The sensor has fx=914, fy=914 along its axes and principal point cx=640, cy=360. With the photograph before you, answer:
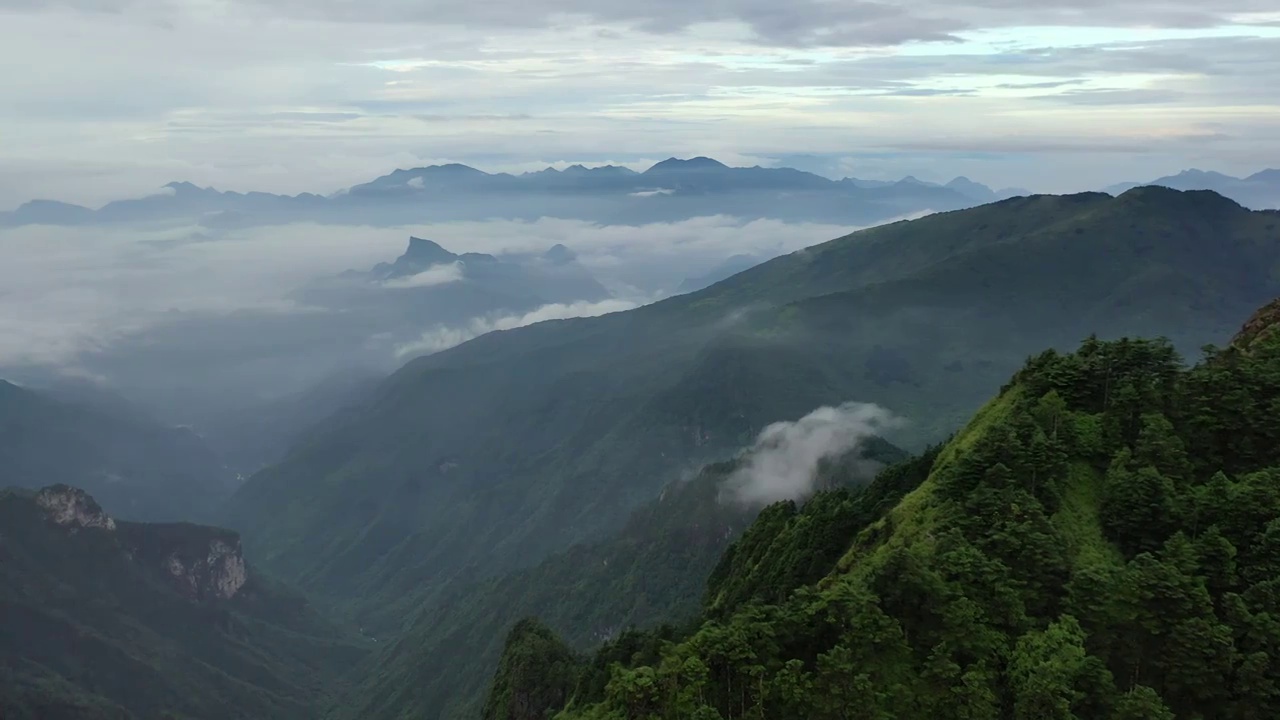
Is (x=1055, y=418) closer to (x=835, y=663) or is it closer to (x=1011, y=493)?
(x=1011, y=493)

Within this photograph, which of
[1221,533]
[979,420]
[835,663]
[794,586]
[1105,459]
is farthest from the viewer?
[979,420]

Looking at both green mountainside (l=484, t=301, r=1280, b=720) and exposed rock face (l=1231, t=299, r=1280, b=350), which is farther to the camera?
exposed rock face (l=1231, t=299, r=1280, b=350)

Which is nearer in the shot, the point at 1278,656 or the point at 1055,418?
the point at 1278,656

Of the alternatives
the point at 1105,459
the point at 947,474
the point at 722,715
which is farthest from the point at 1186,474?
the point at 722,715

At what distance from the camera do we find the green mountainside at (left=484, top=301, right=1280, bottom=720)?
50312 millimetres

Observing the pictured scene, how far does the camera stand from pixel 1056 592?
56.9 m

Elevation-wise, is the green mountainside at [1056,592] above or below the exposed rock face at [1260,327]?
below

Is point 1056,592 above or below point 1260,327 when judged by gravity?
below

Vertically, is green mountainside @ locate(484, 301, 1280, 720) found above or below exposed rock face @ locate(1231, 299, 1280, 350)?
below

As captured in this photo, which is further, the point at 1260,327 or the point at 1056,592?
the point at 1260,327

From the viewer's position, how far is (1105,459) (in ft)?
226

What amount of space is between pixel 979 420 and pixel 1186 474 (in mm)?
22264

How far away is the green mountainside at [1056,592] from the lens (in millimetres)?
50312

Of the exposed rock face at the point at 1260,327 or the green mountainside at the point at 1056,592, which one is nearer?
the green mountainside at the point at 1056,592
